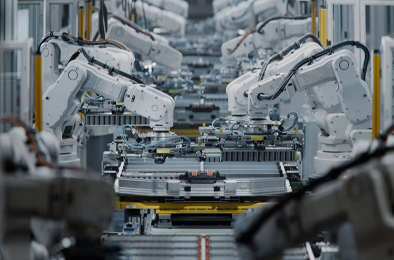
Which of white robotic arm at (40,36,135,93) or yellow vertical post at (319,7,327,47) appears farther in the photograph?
yellow vertical post at (319,7,327,47)

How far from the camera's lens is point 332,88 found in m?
6.10

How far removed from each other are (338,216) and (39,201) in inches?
52.7

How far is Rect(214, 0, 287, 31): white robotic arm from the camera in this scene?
1576cm

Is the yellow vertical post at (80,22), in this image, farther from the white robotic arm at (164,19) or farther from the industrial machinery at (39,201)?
the white robotic arm at (164,19)

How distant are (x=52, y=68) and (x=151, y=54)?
4.51 meters

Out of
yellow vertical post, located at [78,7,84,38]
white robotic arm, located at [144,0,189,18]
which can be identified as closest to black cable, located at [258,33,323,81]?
yellow vertical post, located at [78,7,84,38]

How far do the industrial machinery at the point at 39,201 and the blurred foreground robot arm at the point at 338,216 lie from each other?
73 cm

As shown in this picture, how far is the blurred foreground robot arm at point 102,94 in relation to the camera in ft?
17.7

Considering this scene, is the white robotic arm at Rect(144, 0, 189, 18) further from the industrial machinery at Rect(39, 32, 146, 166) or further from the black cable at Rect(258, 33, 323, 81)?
the black cable at Rect(258, 33, 323, 81)

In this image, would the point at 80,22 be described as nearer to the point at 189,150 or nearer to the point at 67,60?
the point at 67,60

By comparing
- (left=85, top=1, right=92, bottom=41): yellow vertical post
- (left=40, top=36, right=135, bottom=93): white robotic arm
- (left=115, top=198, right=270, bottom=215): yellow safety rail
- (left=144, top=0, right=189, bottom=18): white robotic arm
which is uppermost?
(left=144, top=0, right=189, bottom=18): white robotic arm

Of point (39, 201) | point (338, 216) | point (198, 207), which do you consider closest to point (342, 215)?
point (338, 216)

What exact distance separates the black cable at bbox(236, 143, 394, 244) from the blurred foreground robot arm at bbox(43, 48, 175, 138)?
2800 mm

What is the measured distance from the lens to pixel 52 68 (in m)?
6.28
